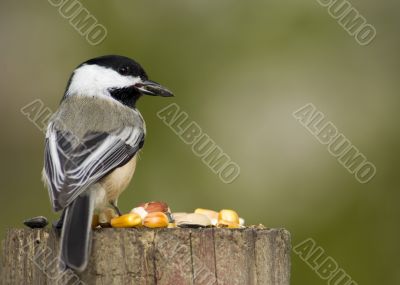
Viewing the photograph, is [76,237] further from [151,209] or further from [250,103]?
[250,103]

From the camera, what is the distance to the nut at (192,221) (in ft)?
8.83

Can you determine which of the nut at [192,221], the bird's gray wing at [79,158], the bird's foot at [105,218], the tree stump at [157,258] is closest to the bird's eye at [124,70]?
the bird's gray wing at [79,158]

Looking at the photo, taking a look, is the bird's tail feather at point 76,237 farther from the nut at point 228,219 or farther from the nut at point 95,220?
the nut at point 228,219

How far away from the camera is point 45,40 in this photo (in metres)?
5.71

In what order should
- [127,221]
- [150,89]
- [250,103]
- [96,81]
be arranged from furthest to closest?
[250,103] → [150,89] → [96,81] → [127,221]

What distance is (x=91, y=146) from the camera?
3.09 metres

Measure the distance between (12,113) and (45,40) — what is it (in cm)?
71

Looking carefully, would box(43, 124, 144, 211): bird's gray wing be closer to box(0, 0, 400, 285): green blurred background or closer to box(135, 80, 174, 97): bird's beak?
box(135, 80, 174, 97): bird's beak

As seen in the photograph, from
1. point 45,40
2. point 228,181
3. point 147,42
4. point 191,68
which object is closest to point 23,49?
point 45,40

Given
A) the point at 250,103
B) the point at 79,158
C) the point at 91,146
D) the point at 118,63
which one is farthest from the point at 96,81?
the point at 250,103

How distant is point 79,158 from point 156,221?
18.4 inches

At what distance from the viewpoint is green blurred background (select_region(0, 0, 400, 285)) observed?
513 cm

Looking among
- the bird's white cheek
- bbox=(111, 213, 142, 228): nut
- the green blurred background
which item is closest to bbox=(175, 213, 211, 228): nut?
bbox=(111, 213, 142, 228): nut

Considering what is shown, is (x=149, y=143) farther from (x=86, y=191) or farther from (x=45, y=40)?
(x=86, y=191)
